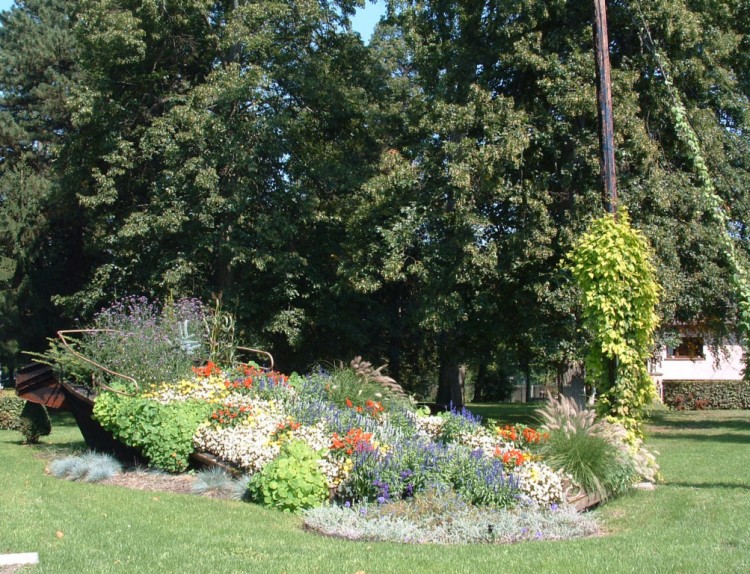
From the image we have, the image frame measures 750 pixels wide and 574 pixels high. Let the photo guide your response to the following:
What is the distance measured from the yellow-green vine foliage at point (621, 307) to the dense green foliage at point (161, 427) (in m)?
5.57

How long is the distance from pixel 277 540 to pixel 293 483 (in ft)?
5.28

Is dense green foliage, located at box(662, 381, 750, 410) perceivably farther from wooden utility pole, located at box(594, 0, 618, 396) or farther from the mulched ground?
the mulched ground

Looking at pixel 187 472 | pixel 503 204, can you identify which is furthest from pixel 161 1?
pixel 187 472

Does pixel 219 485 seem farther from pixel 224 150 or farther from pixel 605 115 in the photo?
pixel 224 150

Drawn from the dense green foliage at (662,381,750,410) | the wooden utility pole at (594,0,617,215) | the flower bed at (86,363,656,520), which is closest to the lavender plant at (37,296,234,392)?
the flower bed at (86,363,656,520)

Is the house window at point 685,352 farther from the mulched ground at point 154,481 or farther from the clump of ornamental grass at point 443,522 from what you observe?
the mulched ground at point 154,481

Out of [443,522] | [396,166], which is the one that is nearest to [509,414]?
[396,166]

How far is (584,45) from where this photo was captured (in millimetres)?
17391

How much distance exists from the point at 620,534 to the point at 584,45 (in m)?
12.7

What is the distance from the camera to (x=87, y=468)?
33.9 feet

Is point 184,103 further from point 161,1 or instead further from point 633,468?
point 633,468

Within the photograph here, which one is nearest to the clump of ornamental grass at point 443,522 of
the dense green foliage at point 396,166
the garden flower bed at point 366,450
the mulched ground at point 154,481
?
the garden flower bed at point 366,450

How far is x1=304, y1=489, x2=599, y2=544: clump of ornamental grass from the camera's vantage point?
7.34 meters

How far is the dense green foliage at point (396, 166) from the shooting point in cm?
1692
